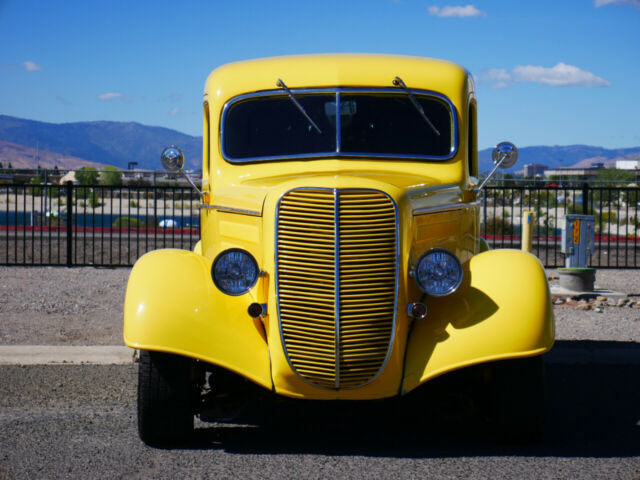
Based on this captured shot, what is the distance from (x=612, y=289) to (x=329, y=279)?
26.6 ft

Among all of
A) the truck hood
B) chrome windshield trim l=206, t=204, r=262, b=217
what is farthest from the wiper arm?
chrome windshield trim l=206, t=204, r=262, b=217

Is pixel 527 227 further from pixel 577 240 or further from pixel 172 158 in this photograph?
pixel 172 158

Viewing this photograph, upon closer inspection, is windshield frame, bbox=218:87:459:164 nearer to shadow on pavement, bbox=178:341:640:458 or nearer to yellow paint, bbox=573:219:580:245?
shadow on pavement, bbox=178:341:640:458

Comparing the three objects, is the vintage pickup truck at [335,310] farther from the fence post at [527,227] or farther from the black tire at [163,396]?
the fence post at [527,227]

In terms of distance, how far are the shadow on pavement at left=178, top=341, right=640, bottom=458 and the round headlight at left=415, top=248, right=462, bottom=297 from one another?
0.77 meters

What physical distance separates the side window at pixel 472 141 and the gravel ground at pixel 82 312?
2625mm

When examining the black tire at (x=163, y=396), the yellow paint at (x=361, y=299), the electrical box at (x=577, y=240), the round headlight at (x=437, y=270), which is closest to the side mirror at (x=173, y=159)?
the yellow paint at (x=361, y=299)

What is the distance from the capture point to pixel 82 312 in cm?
892

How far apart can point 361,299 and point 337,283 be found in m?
0.15

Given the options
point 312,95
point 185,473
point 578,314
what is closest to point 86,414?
point 185,473

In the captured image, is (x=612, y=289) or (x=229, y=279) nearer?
(x=229, y=279)

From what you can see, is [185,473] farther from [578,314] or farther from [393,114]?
[578,314]

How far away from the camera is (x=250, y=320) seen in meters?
4.43

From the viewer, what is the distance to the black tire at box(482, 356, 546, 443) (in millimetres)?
4332
